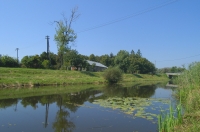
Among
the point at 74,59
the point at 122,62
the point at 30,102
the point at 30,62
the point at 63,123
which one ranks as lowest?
the point at 63,123

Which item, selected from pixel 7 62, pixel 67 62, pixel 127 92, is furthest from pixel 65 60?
pixel 127 92

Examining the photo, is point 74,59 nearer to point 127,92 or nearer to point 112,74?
point 112,74

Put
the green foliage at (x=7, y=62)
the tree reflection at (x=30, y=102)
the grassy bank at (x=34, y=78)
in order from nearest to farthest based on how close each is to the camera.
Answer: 1. the tree reflection at (x=30, y=102)
2. the grassy bank at (x=34, y=78)
3. the green foliage at (x=7, y=62)

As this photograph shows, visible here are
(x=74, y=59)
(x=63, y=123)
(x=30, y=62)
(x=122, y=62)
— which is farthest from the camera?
(x=122, y=62)

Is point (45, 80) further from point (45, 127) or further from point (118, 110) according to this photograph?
point (45, 127)

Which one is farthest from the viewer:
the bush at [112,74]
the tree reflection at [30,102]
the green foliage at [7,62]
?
the green foliage at [7,62]

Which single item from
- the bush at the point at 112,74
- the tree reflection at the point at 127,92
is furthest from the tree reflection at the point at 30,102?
the bush at the point at 112,74

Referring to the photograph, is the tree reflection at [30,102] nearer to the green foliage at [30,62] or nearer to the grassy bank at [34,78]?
the grassy bank at [34,78]

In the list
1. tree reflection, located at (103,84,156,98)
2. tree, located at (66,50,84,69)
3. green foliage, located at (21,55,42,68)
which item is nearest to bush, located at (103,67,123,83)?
tree reflection, located at (103,84,156,98)

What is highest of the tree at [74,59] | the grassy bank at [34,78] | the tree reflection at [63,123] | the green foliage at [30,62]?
the tree at [74,59]

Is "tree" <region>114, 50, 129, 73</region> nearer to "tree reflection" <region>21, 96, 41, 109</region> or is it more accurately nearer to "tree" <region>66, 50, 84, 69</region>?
"tree" <region>66, 50, 84, 69</region>

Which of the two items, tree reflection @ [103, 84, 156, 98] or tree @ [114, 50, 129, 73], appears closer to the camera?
tree reflection @ [103, 84, 156, 98]

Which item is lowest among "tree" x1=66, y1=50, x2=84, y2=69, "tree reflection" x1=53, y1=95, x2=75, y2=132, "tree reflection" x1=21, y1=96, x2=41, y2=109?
"tree reflection" x1=53, y1=95, x2=75, y2=132

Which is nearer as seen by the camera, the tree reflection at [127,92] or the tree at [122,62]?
the tree reflection at [127,92]
